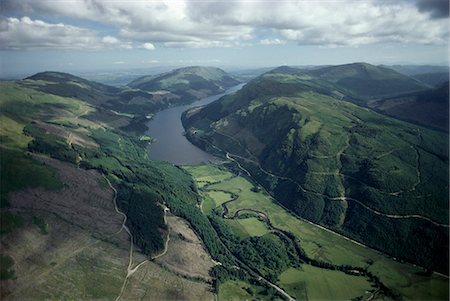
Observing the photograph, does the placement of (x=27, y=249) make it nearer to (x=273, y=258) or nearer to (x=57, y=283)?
(x=57, y=283)

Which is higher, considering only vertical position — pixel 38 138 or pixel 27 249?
pixel 38 138

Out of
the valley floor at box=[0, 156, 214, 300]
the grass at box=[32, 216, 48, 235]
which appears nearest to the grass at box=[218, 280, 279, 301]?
the valley floor at box=[0, 156, 214, 300]

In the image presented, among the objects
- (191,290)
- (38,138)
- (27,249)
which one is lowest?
(191,290)

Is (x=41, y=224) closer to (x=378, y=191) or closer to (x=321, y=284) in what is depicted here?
(x=321, y=284)

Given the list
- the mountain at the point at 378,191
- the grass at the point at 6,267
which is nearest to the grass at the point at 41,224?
the grass at the point at 6,267

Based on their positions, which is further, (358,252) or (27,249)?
(358,252)

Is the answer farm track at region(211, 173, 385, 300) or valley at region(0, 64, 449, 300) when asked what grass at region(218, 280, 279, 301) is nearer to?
valley at region(0, 64, 449, 300)

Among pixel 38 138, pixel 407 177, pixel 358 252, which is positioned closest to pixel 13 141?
pixel 38 138
